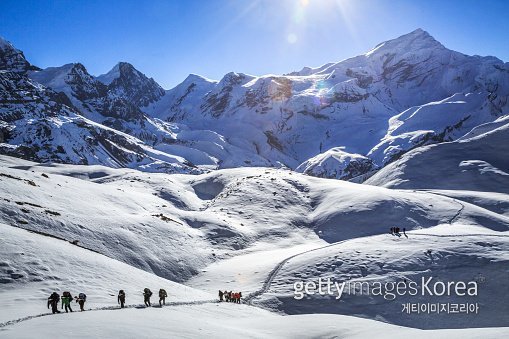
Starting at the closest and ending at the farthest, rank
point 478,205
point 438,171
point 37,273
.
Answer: point 37,273 → point 478,205 → point 438,171

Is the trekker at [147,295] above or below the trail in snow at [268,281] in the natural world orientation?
below

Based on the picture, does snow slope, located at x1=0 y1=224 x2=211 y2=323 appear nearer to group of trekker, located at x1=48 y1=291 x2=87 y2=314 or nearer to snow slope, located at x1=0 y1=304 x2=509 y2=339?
group of trekker, located at x1=48 y1=291 x2=87 y2=314

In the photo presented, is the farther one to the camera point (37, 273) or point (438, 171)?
point (438, 171)

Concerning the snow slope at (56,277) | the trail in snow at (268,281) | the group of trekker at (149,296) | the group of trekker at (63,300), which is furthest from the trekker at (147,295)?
the trail in snow at (268,281)

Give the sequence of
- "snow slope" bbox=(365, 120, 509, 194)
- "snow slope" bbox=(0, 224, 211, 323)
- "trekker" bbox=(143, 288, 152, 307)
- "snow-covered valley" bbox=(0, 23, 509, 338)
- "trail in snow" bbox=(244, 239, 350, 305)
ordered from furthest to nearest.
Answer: "snow slope" bbox=(365, 120, 509, 194) < "trail in snow" bbox=(244, 239, 350, 305) < "trekker" bbox=(143, 288, 152, 307) < "snow slope" bbox=(0, 224, 211, 323) < "snow-covered valley" bbox=(0, 23, 509, 338)

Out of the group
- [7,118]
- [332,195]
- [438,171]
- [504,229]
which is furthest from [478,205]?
[7,118]

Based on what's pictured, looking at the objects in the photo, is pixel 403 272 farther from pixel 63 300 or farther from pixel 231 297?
pixel 63 300

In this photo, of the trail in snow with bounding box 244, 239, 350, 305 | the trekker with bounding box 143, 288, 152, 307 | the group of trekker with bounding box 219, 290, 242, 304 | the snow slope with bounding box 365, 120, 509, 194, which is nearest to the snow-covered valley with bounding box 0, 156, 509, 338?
the trail in snow with bounding box 244, 239, 350, 305

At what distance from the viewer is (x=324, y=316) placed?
89.9ft

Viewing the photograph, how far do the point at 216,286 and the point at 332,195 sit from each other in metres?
37.4

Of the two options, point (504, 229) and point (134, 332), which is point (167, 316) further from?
point (504, 229)

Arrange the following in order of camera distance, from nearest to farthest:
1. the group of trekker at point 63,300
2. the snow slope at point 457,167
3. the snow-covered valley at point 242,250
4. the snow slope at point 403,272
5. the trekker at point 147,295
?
the group of trekker at point 63,300 < the trekker at point 147,295 < the snow-covered valley at point 242,250 < the snow slope at point 403,272 < the snow slope at point 457,167

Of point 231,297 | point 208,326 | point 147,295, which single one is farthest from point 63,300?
point 231,297

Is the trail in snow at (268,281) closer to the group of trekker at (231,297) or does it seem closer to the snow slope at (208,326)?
the group of trekker at (231,297)
